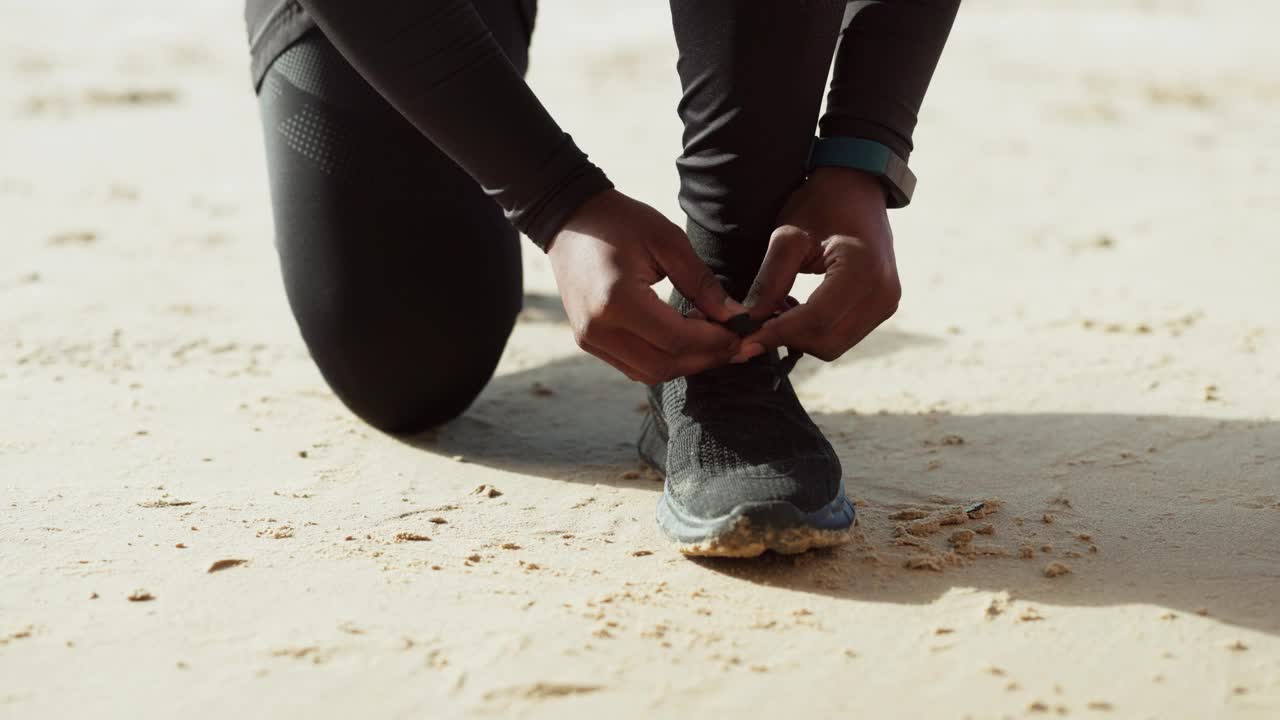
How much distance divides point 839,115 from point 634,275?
15.0 inches

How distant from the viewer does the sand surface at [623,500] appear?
3.70ft

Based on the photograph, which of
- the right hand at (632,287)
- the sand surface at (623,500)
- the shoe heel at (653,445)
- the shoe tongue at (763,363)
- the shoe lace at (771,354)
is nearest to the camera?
the sand surface at (623,500)

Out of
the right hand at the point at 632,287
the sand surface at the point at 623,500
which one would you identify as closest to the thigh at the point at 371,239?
the sand surface at the point at 623,500

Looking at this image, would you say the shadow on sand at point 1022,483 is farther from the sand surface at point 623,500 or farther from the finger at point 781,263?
the finger at point 781,263

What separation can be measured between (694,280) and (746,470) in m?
0.23

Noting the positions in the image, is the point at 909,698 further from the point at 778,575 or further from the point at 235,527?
the point at 235,527

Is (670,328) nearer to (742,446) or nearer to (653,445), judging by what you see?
(742,446)

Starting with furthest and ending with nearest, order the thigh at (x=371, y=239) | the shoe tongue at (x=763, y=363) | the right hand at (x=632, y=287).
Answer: the thigh at (x=371, y=239), the shoe tongue at (x=763, y=363), the right hand at (x=632, y=287)

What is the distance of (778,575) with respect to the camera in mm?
1367

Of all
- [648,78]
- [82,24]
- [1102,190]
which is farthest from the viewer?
[82,24]

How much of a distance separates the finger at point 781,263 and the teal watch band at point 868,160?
5.5 inches

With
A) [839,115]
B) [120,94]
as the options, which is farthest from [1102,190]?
[120,94]

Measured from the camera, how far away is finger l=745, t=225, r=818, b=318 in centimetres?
137

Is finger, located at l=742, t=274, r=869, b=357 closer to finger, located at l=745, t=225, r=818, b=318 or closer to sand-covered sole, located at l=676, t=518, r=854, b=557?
finger, located at l=745, t=225, r=818, b=318
